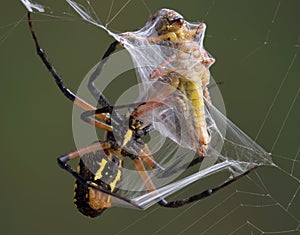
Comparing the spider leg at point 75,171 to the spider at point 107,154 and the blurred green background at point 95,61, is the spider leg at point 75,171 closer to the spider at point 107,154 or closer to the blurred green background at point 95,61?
the spider at point 107,154

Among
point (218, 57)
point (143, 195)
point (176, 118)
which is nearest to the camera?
point (176, 118)

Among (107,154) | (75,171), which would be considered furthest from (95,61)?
(75,171)

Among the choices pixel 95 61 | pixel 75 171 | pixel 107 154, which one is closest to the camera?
pixel 75 171

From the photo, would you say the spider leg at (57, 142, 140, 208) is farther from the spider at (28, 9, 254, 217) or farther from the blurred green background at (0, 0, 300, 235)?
the blurred green background at (0, 0, 300, 235)

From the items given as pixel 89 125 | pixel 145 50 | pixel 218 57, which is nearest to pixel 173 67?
pixel 145 50

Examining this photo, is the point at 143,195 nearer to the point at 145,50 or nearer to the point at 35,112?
the point at 145,50

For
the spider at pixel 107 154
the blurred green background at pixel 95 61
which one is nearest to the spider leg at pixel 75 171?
the spider at pixel 107 154

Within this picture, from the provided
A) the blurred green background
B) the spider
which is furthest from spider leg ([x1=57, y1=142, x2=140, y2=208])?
the blurred green background

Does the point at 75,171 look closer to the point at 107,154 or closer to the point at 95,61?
the point at 107,154
